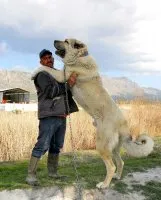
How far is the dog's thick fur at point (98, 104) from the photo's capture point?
19.7 feet

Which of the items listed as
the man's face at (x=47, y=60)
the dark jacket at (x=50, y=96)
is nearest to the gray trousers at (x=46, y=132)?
the dark jacket at (x=50, y=96)

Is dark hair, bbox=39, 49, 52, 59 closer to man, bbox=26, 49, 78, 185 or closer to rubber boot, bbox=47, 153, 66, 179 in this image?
man, bbox=26, 49, 78, 185

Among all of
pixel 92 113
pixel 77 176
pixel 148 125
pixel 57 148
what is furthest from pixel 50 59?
pixel 148 125

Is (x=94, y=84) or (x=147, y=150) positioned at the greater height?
(x=94, y=84)

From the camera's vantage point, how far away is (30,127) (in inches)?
417

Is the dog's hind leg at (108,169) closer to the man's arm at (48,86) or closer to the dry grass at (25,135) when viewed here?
the man's arm at (48,86)

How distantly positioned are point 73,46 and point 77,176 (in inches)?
84.2

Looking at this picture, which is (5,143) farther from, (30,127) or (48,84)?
(48,84)

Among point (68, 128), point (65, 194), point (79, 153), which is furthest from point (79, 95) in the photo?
point (68, 128)

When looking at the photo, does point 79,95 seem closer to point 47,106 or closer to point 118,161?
point 47,106

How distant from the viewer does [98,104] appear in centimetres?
607

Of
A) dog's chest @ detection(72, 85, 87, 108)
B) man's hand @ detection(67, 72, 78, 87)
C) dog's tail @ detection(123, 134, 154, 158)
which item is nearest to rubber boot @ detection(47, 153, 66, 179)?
dog's chest @ detection(72, 85, 87, 108)

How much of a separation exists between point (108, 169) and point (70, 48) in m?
2.00

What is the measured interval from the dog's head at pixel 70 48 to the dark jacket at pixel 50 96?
1.70 feet
